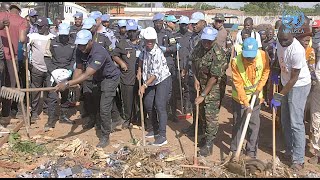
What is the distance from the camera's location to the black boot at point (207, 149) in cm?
605

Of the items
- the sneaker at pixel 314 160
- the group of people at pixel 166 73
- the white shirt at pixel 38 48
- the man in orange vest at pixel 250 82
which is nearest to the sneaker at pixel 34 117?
the group of people at pixel 166 73

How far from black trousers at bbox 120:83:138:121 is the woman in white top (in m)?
0.71

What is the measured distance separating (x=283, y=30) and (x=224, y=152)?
2.21 m

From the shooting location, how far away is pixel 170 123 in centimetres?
806

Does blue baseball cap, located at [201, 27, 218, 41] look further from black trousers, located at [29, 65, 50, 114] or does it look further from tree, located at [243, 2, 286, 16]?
tree, located at [243, 2, 286, 16]

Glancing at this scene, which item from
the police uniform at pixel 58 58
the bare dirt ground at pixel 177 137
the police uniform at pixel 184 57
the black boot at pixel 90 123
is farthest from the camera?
the police uniform at pixel 184 57

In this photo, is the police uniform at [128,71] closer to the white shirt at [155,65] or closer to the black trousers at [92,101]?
the black trousers at [92,101]

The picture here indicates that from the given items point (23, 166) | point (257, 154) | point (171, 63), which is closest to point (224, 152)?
point (257, 154)

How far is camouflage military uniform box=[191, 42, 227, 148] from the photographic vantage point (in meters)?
5.90

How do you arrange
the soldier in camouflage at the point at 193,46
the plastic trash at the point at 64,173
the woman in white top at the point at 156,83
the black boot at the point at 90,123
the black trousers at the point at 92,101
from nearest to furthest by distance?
the plastic trash at the point at 64,173 < the woman in white top at the point at 156,83 < the black trousers at the point at 92,101 < the soldier in camouflage at the point at 193,46 < the black boot at the point at 90,123

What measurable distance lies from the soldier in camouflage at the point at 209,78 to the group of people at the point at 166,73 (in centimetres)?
2

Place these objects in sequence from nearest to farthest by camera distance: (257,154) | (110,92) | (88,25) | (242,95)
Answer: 1. (242,95)
2. (257,154)
3. (110,92)
4. (88,25)

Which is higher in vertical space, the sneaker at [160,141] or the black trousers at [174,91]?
the black trousers at [174,91]

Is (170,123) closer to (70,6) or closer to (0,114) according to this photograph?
(0,114)
